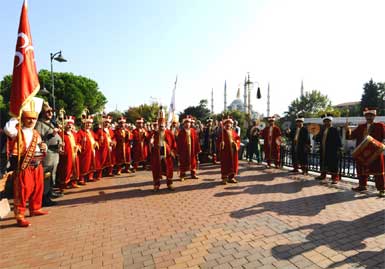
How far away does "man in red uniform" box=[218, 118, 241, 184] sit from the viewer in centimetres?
895

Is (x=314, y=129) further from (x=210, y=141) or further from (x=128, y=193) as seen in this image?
(x=128, y=193)

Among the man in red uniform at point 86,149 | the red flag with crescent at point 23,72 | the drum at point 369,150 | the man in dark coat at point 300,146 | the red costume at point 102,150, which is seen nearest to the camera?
the red flag with crescent at point 23,72

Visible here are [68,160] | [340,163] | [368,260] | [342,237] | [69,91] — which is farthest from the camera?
[69,91]

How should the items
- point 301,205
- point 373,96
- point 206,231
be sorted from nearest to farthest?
point 206,231, point 301,205, point 373,96

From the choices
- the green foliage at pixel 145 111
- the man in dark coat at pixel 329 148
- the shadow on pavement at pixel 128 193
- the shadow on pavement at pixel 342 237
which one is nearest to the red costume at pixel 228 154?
the shadow on pavement at pixel 128 193

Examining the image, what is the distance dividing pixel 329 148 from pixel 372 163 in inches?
66.6

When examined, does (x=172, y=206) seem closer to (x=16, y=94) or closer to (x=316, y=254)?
(x=316, y=254)

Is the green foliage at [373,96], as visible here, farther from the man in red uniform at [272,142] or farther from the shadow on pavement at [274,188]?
the shadow on pavement at [274,188]

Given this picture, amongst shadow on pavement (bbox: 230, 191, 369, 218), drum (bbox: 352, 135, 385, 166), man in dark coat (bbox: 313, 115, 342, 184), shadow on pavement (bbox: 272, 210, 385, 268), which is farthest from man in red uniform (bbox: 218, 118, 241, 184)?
shadow on pavement (bbox: 272, 210, 385, 268)

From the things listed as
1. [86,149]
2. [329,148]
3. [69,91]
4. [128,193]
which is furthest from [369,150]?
[69,91]

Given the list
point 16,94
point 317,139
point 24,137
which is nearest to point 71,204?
point 24,137

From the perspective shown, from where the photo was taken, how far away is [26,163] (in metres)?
5.52

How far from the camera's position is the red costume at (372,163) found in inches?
278

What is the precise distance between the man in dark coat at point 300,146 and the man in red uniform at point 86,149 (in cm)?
701
